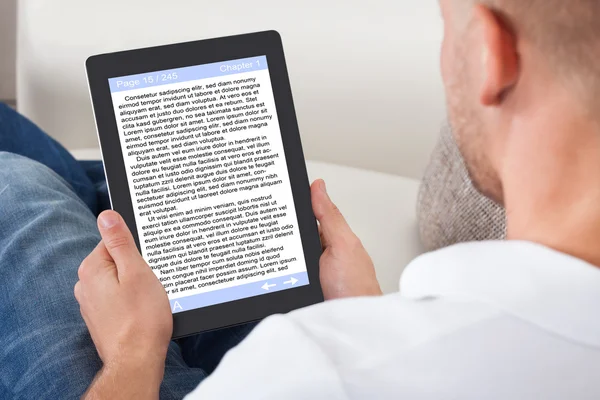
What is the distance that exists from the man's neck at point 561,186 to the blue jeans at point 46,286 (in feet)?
1.54

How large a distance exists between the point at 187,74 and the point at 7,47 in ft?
3.03

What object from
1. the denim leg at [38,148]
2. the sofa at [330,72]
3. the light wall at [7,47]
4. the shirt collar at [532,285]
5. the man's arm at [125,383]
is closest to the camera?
the shirt collar at [532,285]

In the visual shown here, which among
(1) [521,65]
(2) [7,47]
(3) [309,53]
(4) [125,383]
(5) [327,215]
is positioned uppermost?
(2) [7,47]

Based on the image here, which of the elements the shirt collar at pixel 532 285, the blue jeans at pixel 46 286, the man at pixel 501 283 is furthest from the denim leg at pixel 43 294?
the shirt collar at pixel 532 285

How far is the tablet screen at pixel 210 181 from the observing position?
745 millimetres

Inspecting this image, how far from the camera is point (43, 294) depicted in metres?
0.77

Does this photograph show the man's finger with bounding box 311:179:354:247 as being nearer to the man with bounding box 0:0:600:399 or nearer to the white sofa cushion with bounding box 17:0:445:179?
the man with bounding box 0:0:600:399

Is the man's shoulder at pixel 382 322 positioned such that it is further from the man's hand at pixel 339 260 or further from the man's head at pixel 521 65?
the man's hand at pixel 339 260

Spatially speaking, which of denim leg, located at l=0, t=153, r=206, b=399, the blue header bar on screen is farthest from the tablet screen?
denim leg, located at l=0, t=153, r=206, b=399

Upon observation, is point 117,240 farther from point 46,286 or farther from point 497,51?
point 497,51

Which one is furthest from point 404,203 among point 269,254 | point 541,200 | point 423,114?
point 541,200

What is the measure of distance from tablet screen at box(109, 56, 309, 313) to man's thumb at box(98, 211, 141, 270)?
0.05 m

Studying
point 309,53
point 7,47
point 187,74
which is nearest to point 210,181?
point 187,74

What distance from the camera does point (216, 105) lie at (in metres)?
0.77
